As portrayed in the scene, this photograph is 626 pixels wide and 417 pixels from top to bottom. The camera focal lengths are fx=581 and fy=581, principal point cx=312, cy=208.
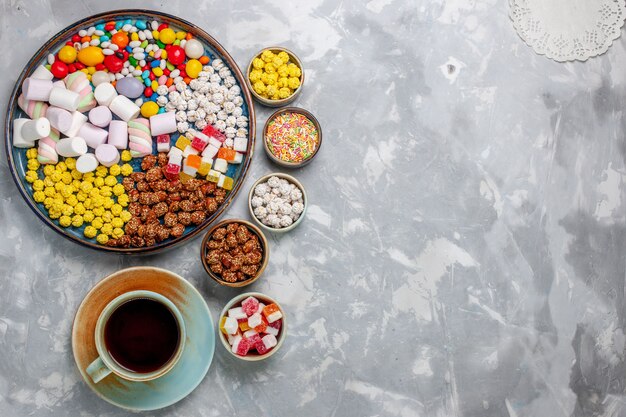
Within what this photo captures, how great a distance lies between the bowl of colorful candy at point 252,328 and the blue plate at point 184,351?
0.06 meters

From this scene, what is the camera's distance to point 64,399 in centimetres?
154

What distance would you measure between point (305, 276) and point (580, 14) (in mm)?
1146

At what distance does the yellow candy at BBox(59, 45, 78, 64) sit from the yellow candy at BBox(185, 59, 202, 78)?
30 centimetres

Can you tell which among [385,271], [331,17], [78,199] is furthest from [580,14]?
[78,199]

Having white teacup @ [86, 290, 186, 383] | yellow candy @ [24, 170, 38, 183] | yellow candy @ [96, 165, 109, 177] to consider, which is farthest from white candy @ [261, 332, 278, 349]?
yellow candy @ [24, 170, 38, 183]

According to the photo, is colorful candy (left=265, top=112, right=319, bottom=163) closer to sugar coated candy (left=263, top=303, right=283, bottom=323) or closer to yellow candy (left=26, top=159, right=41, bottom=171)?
sugar coated candy (left=263, top=303, right=283, bottom=323)

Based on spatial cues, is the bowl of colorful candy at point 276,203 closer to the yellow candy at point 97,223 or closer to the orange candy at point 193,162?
the orange candy at point 193,162

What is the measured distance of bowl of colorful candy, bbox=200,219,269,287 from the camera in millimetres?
1500

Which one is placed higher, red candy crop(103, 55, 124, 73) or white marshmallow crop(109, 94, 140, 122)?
red candy crop(103, 55, 124, 73)

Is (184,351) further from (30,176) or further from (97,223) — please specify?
(30,176)

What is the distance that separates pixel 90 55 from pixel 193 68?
27 cm

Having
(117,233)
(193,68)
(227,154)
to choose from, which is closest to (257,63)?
(193,68)

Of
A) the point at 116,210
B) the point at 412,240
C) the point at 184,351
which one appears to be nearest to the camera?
the point at 184,351

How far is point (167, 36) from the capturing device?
5.12ft
